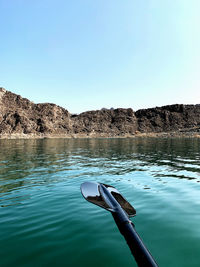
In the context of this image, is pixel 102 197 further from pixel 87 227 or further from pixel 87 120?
Answer: pixel 87 120

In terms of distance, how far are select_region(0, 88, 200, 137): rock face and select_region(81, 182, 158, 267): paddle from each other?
12012 centimetres

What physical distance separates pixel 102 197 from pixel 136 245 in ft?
6.14

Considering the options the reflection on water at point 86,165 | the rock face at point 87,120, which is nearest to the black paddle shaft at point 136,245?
the reflection on water at point 86,165

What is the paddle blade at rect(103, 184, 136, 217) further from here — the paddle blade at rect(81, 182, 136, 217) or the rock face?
the rock face

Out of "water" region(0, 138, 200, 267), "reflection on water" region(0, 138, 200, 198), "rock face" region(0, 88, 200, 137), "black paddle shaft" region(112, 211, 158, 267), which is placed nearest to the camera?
"black paddle shaft" region(112, 211, 158, 267)

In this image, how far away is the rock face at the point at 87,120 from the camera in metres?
122

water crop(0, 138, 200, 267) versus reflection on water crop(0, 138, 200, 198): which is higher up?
water crop(0, 138, 200, 267)

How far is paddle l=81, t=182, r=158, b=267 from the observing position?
2.40m

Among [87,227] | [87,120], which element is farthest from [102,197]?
[87,120]

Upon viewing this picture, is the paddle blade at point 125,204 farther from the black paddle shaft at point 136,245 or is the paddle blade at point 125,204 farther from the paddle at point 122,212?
the black paddle shaft at point 136,245

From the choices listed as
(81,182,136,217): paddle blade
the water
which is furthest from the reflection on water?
(81,182,136,217): paddle blade

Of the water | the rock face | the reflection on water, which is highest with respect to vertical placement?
the rock face

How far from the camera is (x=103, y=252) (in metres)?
3.53

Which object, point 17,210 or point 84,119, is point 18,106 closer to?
point 84,119
